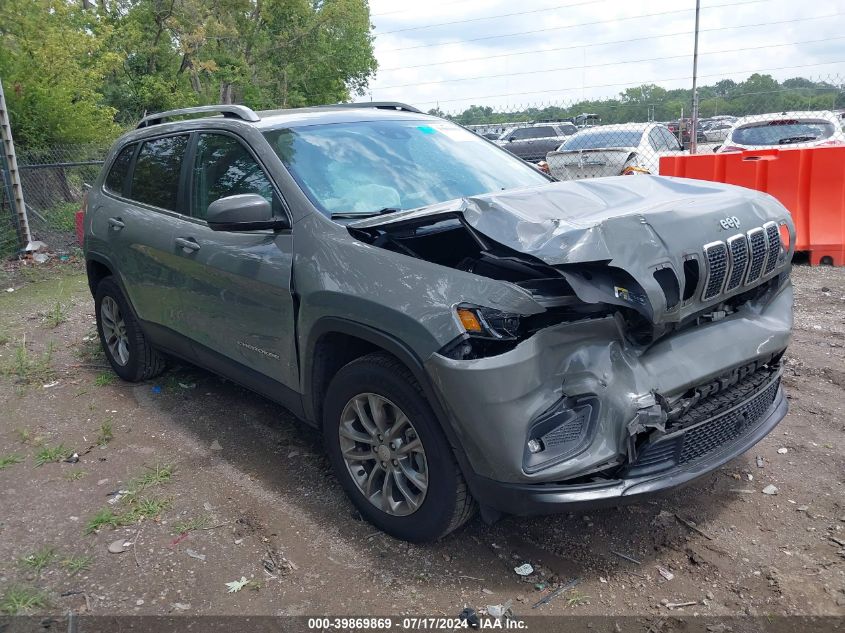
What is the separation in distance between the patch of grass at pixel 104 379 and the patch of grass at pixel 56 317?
207 centimetres

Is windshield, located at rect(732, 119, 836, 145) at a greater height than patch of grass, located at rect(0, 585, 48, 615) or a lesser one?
greater

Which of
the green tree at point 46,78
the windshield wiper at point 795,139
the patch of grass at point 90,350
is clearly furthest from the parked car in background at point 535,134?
the patch of grass at point 90,350

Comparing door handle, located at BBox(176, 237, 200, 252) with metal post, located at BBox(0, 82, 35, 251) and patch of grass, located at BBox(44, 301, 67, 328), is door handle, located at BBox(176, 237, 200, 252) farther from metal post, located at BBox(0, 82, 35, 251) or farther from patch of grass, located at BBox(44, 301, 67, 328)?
metal post, located at BBox(0, 82, 35, 251)

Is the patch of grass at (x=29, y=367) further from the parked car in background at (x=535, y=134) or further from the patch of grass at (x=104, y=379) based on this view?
the parked car in background at (x=535, y=134)

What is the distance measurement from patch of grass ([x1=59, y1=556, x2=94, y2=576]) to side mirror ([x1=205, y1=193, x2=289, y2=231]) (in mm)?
1634

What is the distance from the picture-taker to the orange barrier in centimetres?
766

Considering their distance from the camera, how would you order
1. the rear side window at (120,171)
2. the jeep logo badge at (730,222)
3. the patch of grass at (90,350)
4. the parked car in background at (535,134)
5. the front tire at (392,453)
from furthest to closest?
1. the parked car in background at (535,134)
2. the patch of grass at (90,350)
3. the rear side window at (120,171)
4. the jeep logo badge at (730,222)
5. the front tire at (392,453)

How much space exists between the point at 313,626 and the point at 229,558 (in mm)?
641

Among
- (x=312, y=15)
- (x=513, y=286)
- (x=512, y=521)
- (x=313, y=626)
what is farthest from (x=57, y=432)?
(x=312, y=15)

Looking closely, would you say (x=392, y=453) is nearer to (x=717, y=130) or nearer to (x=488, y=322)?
(x=488, y=322)

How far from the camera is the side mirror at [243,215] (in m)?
3.42

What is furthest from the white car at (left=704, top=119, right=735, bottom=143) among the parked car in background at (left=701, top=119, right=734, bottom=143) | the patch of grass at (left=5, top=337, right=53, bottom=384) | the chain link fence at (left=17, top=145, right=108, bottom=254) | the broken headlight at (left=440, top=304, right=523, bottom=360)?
the broken headlight at (left=440, top=304, right=523, bottom=360)

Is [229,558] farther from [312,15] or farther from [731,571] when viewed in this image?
[312,15]

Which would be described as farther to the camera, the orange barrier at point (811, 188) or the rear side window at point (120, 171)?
the orange barrier at point (811, 188)
